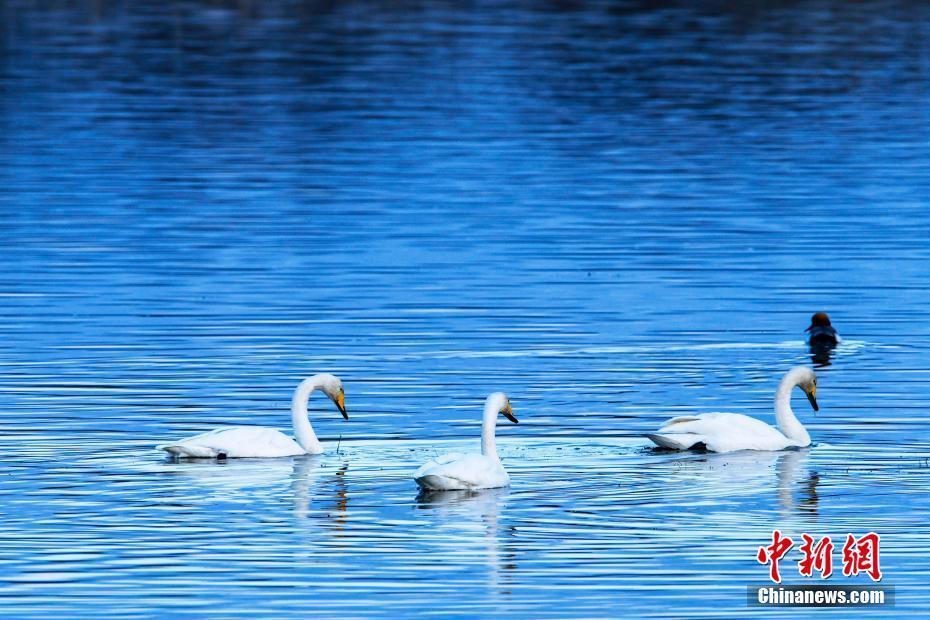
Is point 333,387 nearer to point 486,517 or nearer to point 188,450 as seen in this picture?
point 188,450

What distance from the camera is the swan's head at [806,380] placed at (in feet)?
65.5

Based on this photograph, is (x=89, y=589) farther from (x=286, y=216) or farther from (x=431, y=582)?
(x=286, y=216)

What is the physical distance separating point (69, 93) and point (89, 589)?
42.7 metres

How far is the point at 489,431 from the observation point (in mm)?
17406

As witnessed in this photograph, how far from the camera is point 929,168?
134 feet

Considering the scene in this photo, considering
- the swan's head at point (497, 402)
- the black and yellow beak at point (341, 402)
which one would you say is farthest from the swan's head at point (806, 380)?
the black and yellow beak at point (341, 402)

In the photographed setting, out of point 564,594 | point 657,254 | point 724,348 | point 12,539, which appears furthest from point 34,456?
point 657,254

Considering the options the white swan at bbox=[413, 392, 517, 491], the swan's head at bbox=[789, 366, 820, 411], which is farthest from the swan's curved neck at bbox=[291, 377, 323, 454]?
the swan's head at bbox=[789, 366, 820, 411]

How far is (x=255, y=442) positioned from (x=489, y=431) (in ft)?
6.08

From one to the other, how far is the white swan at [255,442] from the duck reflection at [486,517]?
1851 millimetres

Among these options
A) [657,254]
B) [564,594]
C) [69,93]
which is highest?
[69,93]

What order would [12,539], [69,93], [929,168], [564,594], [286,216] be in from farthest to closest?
[69,93], [929,168], [286,216], [12,539], [564,594]

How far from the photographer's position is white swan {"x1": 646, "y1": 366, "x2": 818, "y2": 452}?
18.4 m

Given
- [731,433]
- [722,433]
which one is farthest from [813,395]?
[722,433]
